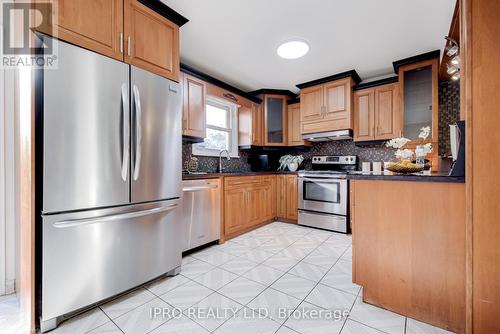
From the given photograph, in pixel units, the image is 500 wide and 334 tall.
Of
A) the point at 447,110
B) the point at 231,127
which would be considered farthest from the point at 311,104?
→ the point at 447,110

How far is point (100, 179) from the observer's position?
1451mm

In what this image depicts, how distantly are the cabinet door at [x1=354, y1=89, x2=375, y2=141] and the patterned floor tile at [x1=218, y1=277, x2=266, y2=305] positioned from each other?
277cm

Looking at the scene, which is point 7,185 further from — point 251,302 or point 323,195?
point 323,195

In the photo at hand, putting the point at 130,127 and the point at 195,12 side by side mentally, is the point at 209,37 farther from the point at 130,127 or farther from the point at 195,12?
the point at 130,127

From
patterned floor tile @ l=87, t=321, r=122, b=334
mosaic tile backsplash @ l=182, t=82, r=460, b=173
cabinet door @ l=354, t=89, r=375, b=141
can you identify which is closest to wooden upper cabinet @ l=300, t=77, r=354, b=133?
cabinet door @ l=354, t=89, r=375, b=141

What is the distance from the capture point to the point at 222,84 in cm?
335

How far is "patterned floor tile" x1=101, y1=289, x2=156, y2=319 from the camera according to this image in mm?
1474

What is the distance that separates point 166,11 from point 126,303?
2390mm

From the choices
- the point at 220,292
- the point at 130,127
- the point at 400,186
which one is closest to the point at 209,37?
the point at 130,127

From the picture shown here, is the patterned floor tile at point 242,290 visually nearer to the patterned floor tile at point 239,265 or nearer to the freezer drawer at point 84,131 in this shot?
the patterned floor tile at point 239,265

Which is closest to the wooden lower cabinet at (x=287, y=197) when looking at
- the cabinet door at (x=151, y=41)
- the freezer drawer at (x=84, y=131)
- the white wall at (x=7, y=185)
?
the cabinet door at (x=151, y=41)

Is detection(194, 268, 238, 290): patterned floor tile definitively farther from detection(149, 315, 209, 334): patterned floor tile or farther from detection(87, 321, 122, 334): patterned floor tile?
detection(87, 321, 122, 334): patterned floor tile

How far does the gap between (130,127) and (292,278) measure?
1.82 metres

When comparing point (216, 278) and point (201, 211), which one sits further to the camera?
point (201, 211)
